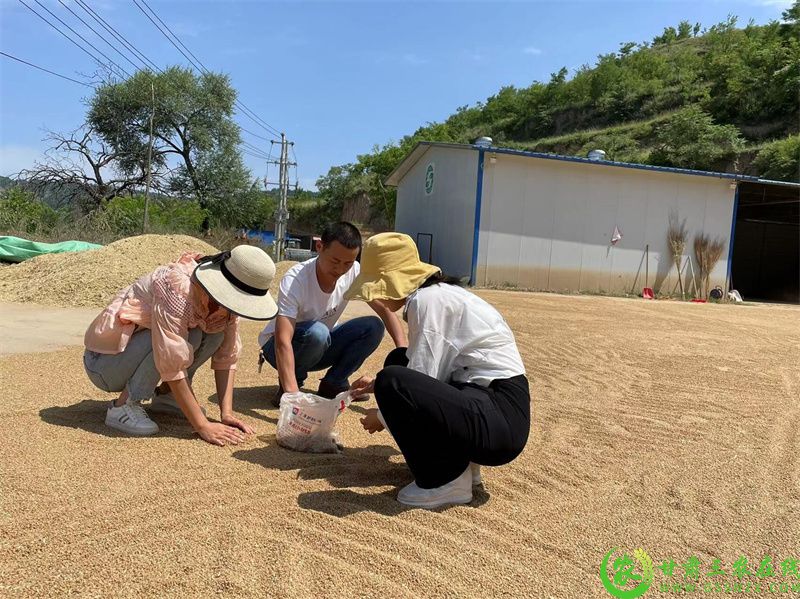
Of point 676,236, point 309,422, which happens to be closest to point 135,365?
point 309,422

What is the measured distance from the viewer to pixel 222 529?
1951 millimetres

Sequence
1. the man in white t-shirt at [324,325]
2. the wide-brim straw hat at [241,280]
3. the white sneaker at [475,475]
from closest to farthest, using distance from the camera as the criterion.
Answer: the white sneaker at [475,475]
the wide-brim straw hat at [241,280]
the man in white t-shirt at [324,325]

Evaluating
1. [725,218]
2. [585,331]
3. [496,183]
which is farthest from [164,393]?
[725,218]

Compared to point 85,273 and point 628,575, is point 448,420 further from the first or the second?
point 85,273

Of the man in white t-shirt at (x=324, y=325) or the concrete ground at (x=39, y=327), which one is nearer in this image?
the man in white t-shirt at (x=324, y=325)

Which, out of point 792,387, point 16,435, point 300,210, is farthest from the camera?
point 300,210

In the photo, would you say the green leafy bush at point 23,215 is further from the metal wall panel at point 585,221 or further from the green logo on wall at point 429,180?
the metal wall panel at point 585,221

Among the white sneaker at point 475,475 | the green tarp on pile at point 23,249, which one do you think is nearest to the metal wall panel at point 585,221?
the green tarp on pile at point 23,249

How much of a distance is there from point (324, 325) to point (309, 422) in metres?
0.86

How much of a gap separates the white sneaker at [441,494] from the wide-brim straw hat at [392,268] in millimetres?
716

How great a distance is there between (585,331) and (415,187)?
13.3m

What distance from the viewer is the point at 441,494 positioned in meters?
2.21

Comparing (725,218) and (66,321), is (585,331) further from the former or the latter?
(725,218)

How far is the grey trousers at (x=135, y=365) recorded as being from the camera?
9.14ft
